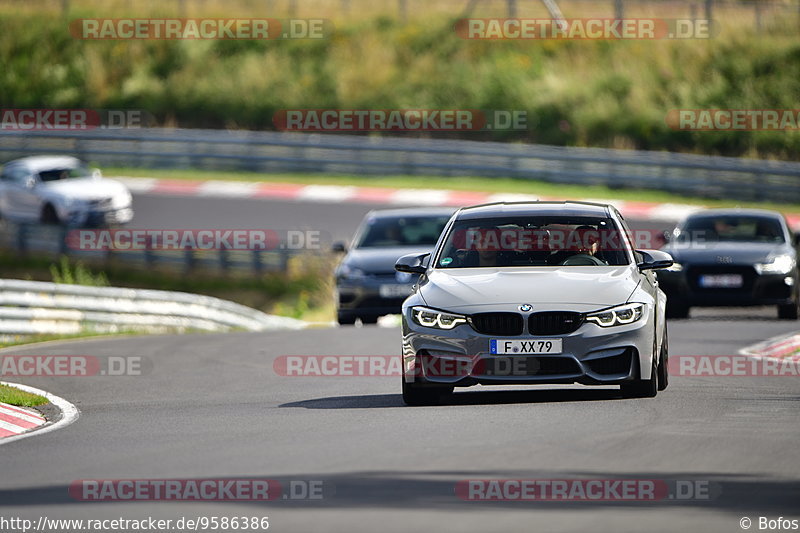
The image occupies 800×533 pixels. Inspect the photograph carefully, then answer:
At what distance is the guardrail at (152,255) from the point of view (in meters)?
31.6

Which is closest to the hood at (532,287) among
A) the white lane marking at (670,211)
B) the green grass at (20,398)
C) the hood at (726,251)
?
the green grass at (20,398)

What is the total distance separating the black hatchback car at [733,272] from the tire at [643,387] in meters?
8.61

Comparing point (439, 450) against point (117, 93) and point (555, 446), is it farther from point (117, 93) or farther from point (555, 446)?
point (117, 93)

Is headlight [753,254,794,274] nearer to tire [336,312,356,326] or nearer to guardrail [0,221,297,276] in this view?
tire [336,312,356,326]

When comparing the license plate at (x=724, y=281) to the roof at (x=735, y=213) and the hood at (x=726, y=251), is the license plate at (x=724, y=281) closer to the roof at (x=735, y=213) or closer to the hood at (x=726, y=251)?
the hood at (x=726, y=251)

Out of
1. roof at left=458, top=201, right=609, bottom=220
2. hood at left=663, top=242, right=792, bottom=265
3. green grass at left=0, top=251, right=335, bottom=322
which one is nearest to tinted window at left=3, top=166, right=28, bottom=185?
green grass at left=0, top=251, right=335, bottom=322

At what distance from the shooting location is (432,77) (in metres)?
49.0

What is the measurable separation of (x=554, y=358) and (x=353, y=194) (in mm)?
26479

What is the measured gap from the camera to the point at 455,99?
47219 millimetres

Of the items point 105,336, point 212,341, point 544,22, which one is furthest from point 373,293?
point 544,22

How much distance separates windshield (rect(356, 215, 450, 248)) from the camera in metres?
21.9

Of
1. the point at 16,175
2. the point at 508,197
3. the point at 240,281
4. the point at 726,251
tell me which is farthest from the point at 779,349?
the point at 16,175

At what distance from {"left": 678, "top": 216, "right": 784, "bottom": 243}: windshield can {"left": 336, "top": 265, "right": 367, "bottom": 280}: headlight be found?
4326 mm

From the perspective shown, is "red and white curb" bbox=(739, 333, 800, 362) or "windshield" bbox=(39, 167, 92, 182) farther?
"windshield" bbox=(39, 167, 92, 182)
